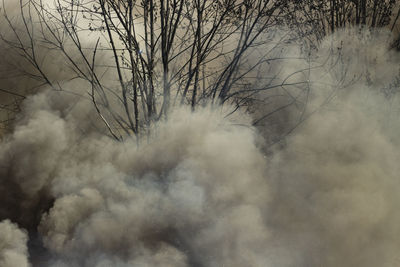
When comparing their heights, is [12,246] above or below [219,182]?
below

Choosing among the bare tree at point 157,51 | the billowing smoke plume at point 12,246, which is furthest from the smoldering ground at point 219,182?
the bare tree at point 157,51

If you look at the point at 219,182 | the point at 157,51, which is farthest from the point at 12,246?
the point at 157,51

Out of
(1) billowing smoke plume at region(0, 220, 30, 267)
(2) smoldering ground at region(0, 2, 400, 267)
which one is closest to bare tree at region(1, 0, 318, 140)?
(2) smoldering ground at region(0, 2, 400, 267)

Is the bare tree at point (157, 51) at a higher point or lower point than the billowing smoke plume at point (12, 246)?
higher

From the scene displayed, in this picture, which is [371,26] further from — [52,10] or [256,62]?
[52,10]

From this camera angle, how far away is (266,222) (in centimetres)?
621

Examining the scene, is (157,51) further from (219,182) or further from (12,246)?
(12,246)

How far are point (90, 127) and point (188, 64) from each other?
7.22 feet

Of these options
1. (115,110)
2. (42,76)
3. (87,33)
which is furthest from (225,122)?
(42,76)

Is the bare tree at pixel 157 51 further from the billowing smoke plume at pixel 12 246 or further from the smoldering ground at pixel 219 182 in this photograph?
the billowing smoke plume at pixel 12 246

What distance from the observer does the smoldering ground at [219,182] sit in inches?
230

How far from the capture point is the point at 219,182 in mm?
6379

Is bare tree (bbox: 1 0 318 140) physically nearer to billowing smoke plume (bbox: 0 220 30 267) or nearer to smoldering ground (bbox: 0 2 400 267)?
smoldering ground (bbox: 0 2 400 267)

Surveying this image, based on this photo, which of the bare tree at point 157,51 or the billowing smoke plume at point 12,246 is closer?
the billowing smoke plume at point 12,246
